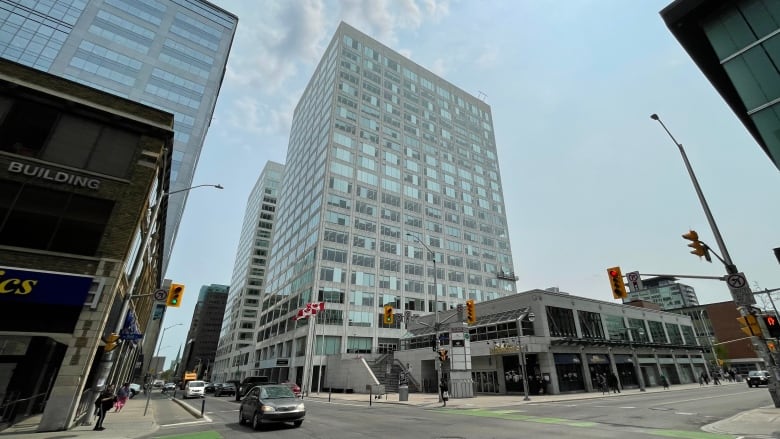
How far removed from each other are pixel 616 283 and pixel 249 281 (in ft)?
360

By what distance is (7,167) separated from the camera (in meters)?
14.0

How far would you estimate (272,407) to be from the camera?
1302 cm

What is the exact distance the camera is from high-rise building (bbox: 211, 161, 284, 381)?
101438 millimetres

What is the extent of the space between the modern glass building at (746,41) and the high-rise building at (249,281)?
314 feet

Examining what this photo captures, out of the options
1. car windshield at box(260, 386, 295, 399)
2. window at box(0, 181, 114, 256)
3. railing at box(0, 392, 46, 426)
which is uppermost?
window at box(0, 181, 114, 256)

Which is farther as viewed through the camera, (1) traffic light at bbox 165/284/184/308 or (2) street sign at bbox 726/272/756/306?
(1) traffic light at bbox 165/284/184/308

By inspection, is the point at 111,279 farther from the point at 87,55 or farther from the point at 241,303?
the point at 241,303

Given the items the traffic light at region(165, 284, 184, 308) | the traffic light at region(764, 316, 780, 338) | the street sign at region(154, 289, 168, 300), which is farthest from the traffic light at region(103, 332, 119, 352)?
the traffic light at region(764, 316, 780, 338)

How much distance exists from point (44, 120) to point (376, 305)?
51.0 meters

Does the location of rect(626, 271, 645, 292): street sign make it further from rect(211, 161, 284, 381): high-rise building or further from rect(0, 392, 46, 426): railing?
rect(211, 161, 284, 381): high-rise building

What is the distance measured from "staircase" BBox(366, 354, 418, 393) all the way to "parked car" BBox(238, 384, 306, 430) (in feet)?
101

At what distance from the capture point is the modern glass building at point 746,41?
1239 cm

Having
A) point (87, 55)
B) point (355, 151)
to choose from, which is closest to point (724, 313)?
point (355, 151)

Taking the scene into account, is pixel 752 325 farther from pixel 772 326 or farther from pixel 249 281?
pixel 249 281
